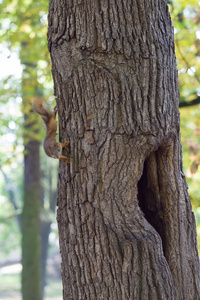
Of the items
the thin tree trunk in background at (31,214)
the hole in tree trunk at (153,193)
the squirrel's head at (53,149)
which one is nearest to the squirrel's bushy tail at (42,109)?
the squirrel's head at (53,149)

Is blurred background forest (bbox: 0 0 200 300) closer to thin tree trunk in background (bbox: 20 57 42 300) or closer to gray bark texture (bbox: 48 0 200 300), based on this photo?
thin tree trunk in background (bbox: 20 57 42 300)

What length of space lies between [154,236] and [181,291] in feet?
1.56

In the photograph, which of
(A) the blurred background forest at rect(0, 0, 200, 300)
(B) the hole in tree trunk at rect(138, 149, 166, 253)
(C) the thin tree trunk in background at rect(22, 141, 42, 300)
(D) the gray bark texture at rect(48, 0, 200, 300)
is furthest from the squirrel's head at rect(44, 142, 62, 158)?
(C) the thin tree trunk in background at rect(22, 141, 42, 300)

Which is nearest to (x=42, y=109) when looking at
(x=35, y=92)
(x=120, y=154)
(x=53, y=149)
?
(x=53, y=149)

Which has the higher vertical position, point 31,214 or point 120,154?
point 31,214

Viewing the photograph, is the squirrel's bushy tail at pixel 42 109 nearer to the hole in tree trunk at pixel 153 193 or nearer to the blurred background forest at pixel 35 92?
the hole in tree trunk at pixel 153 193

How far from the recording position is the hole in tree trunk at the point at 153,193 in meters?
2.46

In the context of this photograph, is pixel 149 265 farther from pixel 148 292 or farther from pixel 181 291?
pixel 181 291

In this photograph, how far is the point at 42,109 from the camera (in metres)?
3.14

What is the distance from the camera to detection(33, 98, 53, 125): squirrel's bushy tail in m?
3.12

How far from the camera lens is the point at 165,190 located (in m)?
2.44

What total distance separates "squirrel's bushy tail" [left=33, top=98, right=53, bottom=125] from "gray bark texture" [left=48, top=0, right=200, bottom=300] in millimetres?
670

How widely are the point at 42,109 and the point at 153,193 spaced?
1.32 metres

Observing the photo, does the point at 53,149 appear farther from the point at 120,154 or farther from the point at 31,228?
the point at 31,228
